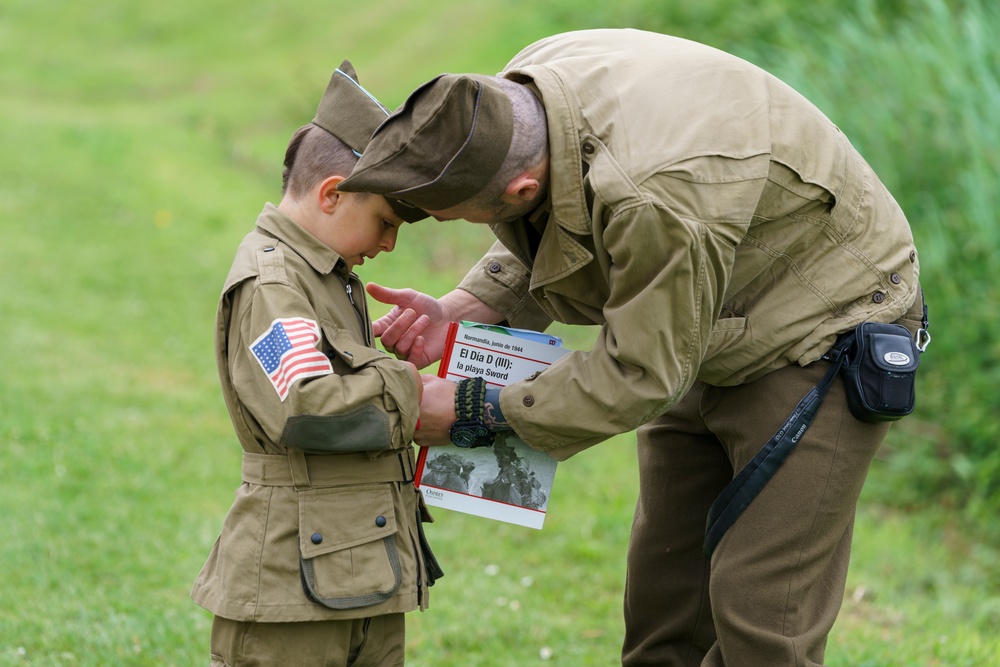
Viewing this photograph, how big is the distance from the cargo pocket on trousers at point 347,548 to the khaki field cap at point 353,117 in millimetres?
718

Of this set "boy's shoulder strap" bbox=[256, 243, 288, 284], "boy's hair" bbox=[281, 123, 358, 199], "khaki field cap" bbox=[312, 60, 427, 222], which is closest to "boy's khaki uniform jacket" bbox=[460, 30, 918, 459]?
"khaki field cap" bbox=[312, 60, 427, 222]

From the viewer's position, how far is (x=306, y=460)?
2791mm

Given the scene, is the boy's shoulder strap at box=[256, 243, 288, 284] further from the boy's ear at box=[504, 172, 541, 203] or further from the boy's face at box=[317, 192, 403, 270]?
the boy's ear at box=[504, 172, 541, 203]

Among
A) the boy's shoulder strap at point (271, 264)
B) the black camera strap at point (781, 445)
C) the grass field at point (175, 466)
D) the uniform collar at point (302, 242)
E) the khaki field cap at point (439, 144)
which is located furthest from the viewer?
the grass field at point (175, 466)

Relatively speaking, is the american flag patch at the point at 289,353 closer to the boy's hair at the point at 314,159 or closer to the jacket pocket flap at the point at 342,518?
the jacket pocket flap at the point at 342,518

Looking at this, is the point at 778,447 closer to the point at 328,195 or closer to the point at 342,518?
the point at 342,518

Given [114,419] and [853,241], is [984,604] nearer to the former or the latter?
[853,241]

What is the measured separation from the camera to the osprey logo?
2.90 meters

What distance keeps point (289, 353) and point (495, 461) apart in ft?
2.36

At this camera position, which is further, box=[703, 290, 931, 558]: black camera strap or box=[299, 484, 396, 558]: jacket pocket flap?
box=[703, 290, 931, 558]: black camera strap

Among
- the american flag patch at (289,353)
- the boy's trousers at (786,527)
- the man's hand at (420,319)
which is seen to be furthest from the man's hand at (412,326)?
the boy's trousers at (786,527)

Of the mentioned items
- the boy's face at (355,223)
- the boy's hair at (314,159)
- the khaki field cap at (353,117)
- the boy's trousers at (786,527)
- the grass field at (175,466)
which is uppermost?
the khaki field cap at (353,117)

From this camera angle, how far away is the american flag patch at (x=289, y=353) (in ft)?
8.55

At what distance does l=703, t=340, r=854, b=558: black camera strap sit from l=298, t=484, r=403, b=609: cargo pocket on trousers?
2.99 feet
